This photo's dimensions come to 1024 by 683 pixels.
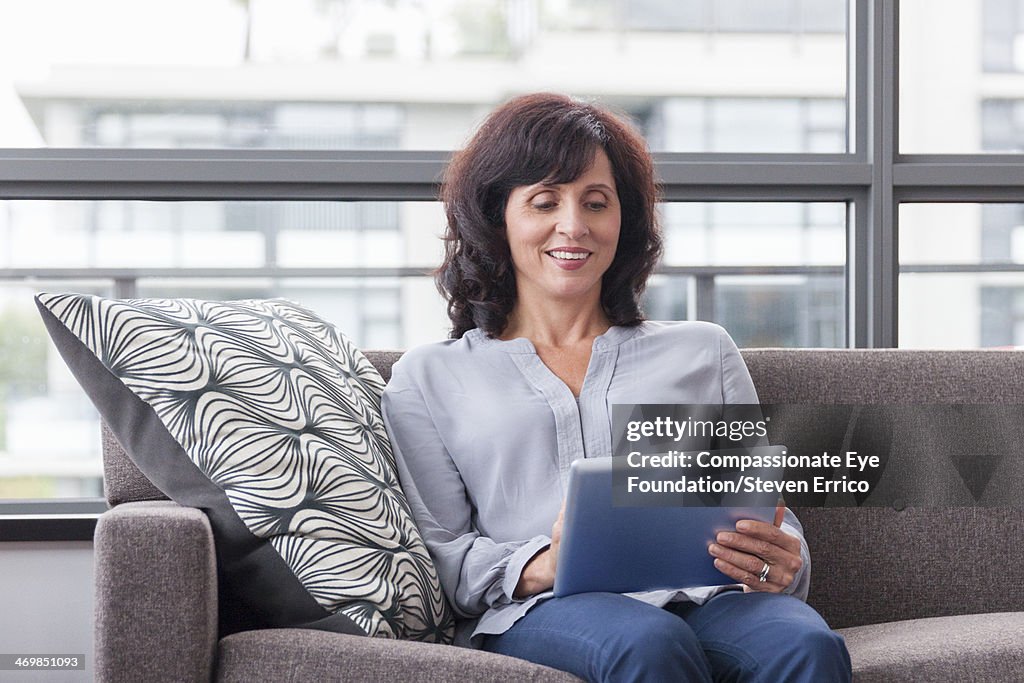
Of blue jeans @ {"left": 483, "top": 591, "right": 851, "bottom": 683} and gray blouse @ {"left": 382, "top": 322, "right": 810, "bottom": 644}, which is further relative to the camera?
gray blouse @ {"left": 382, "top": 322, "right": 810, "bottom": 644}

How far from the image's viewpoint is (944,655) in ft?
4.67

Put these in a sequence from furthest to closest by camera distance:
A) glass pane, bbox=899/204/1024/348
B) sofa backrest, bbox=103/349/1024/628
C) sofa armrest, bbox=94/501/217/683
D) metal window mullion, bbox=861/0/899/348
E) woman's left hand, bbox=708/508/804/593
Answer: glass pane, bbox=899/204/1024/348 → metal window mullion, bbox=861/0/899/348 → sofa backrest, bbox=103/349/1024/628 → woman's left hand, bbox=708/508/804/593 → sofa armrest, bbox=94/501/217/683

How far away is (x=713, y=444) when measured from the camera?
66.4 inches

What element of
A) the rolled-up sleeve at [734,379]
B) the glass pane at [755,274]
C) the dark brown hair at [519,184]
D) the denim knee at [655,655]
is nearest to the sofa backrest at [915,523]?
the rolled-up sleeve at [734,379]

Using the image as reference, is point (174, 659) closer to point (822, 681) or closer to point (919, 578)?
point (822, 681)

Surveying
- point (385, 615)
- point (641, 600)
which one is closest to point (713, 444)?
point (641, 600)

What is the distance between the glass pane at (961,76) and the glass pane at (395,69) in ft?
0.53

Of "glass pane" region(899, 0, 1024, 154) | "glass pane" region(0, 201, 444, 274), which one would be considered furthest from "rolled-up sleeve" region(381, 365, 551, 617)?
"glass pane" region(899, 0, 1024, 154)

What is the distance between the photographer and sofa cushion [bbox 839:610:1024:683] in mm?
1396

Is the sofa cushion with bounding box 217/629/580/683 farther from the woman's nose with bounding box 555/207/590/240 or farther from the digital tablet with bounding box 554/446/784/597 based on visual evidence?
the woman's nose with bounding box 555/207/590/240

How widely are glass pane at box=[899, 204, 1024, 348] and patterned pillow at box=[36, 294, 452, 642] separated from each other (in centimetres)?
149

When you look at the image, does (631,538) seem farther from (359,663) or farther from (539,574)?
(359,663)

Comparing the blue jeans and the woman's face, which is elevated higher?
the woman's face

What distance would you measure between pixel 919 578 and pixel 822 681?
65cm
